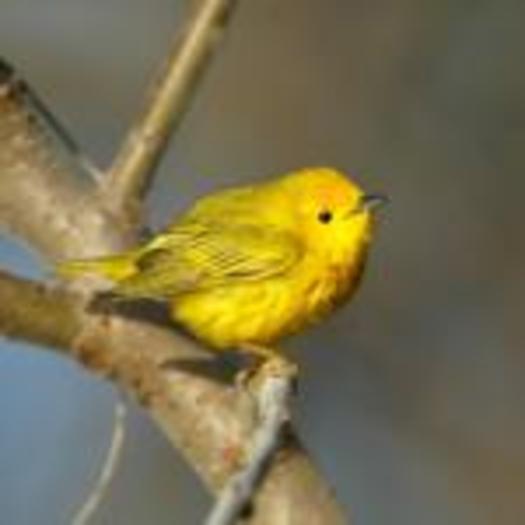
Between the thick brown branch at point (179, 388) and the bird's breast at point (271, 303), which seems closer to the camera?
the thick brown branch at point (179, 388)

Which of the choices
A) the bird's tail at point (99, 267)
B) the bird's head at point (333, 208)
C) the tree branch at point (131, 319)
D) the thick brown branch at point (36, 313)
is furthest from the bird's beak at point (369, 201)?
the thick brown branch at point (36, 313)

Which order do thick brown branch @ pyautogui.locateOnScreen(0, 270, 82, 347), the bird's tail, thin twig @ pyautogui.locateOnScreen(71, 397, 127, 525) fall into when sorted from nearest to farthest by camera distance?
thick brown branch @ pyautogui.locateOnScreen(0, 270, 82, 347) < thin twig @ pyautogui.locateOnScreen(71, 397, 127, 525) < the bird's tail

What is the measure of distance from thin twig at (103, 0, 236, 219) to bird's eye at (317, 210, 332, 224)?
2.04 ft

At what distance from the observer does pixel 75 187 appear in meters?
2.40

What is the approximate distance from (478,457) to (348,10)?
1.17 m

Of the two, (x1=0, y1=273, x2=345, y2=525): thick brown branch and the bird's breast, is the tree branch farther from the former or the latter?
the bird's breast

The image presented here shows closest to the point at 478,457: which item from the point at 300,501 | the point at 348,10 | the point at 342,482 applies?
the point at 342,482

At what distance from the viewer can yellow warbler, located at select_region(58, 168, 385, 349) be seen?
2.81 meters

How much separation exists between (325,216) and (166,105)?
0.65 metres

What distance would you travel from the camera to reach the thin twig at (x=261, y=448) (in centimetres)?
164

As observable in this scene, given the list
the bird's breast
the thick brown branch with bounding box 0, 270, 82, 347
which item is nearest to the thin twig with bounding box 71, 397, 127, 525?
the thick brown branch with bounding box 0, 270, 82, 347

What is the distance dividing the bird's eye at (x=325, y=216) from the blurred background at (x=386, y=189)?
2.03 m

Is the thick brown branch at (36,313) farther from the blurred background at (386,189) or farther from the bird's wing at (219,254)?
the blurred background at (386,189)

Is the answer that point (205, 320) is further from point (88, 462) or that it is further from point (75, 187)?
point (88, 462)
